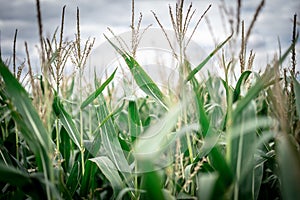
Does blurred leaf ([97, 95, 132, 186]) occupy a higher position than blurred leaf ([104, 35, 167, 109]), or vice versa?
blurred leaf ([104, 35, 167, 109])

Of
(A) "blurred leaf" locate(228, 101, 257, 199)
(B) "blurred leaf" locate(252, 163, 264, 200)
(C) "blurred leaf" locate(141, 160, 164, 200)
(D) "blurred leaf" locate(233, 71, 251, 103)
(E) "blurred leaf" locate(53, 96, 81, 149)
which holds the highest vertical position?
(D) "blurred leaf" locate(233, 71, 251, 103)

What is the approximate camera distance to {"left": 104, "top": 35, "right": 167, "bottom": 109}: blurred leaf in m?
1.36

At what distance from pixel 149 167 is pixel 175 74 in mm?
654

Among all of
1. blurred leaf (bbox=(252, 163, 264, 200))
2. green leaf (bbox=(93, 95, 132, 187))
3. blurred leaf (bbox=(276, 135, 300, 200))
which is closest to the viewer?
blurred leaf (bbox=(276, 135, 300, 200))

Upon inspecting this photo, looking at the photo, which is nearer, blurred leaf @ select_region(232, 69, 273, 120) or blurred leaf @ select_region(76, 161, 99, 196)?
blurred leaf @ select_region(232, 69, 273, 120)

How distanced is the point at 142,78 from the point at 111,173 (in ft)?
1.29

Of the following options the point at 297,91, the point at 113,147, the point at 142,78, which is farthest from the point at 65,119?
the point at 297,91

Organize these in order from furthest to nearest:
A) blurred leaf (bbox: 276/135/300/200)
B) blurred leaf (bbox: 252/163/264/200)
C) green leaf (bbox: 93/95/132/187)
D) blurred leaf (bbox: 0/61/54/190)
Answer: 1. green leaf (bbox: 93/95/132/187)
2. blurred leaf (bbox: 252/163/264/200)
3. blurred leaf (bbox: 0/61/54/190)
4. blurred leaf (bbox: 276/135/300/200)

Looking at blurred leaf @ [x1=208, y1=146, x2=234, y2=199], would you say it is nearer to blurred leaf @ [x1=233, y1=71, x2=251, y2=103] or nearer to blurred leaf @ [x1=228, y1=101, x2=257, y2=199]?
blurred leaf @ [x1=228, y1=101, x2=257, y2=199]

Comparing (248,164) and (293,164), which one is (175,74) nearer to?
(248,164)

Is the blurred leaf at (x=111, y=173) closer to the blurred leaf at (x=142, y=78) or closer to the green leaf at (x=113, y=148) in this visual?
the green leaf at (x=113, y=148)

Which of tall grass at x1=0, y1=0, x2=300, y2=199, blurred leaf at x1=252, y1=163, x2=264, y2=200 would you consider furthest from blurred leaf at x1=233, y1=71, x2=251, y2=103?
blurred leaf at x1=252, y1=163, x2=264, y2=200

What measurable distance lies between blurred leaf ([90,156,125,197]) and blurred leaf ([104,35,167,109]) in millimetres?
328

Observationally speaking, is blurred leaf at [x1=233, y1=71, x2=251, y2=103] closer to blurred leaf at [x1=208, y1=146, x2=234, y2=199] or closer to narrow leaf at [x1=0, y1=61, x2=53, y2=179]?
blurred leaf at [x1=208, y1=146, x2=234, y2=199]
